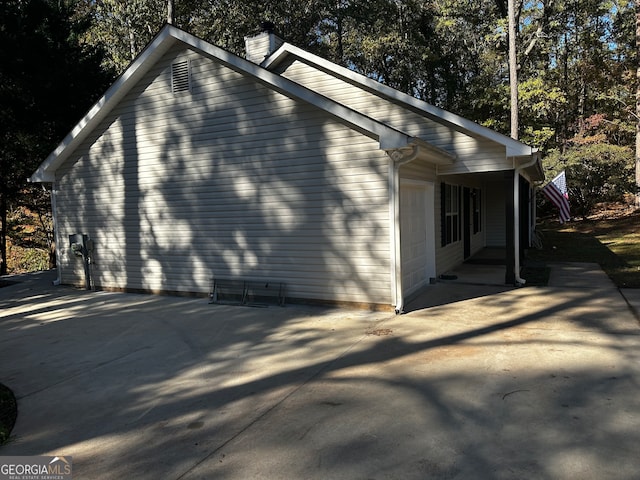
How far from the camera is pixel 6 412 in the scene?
4176 mm

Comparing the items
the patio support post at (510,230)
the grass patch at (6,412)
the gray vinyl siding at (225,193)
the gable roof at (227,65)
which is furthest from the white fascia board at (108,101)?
the patio support post at (510,230)

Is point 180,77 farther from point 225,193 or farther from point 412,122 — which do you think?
point 412,122

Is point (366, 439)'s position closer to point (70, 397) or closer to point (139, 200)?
point (70, 397)

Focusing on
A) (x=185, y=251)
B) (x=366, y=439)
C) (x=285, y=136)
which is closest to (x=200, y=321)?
(x=185, y=251)

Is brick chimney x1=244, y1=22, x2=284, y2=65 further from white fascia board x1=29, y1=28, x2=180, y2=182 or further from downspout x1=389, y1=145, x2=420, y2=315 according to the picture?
downspout x1=389, y1=145, x2=420, y2=315

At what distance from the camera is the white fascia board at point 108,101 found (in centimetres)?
866

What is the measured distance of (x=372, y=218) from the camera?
724cm

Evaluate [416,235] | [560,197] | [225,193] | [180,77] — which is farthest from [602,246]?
[180,77]

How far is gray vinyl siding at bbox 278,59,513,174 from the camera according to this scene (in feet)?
28.0

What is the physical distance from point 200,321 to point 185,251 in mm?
2265

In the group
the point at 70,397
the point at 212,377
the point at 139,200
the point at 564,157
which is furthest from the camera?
the point at 564,157

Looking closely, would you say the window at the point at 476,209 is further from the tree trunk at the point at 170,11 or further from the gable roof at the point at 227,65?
the tree trunk at the point at 170,11

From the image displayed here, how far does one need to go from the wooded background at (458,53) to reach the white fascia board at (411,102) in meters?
7.48

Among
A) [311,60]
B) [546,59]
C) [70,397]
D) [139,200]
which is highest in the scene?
[546,59]
